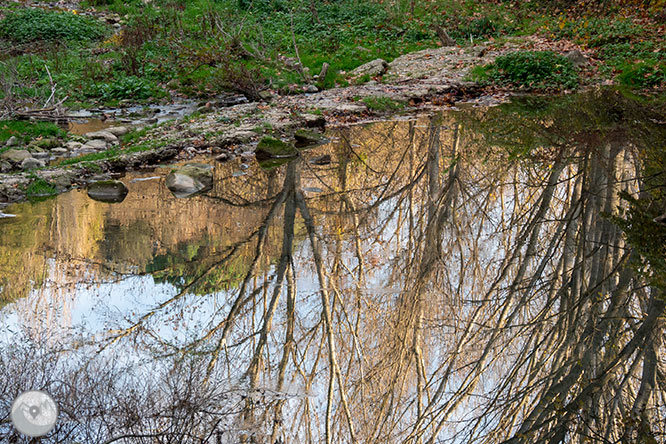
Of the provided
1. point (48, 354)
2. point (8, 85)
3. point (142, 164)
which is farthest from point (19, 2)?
point (48, 354)

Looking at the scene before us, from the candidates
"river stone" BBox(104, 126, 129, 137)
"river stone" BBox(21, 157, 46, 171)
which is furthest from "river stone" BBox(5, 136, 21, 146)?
"river stone" BBox(104, 126, 129, 137)

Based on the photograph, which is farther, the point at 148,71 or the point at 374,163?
the point at 148,71

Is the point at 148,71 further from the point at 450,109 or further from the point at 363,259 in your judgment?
the point at 363,259

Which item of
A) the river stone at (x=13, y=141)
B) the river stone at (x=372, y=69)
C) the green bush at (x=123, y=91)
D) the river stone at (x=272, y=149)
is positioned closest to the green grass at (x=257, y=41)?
the green bush at (x=123, y=91)

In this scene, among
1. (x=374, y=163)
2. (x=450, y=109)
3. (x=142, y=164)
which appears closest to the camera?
(x=374, y=163)

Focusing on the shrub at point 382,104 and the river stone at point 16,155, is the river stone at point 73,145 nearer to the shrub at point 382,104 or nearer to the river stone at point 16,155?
the river stone at point 16,155

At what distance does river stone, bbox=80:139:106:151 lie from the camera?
11.6 m

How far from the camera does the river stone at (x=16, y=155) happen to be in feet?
33.4

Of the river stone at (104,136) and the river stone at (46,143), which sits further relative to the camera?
the river stone at (104,136)

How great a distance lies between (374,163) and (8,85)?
8377 millimetres

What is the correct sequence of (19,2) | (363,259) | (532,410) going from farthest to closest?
1. (19,2)
2. (363,259)
3. (532,410)

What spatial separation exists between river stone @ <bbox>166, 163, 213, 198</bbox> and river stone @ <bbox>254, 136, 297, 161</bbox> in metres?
1.64

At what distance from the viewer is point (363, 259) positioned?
6.23 m
